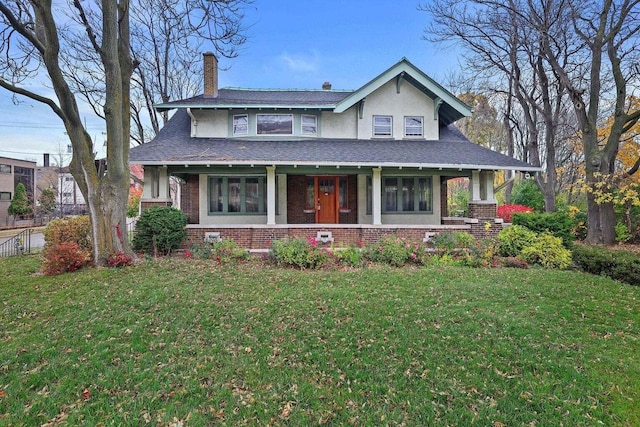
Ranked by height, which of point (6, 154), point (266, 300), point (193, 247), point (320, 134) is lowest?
point (266, 300)

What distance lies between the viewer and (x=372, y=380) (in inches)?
149

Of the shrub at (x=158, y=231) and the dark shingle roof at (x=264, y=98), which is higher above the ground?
the dark shingle roof at (x=264, y=98)

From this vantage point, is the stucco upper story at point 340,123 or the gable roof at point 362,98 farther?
the gable roof at point 362,98

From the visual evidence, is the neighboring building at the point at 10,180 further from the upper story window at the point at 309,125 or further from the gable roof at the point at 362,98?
the upper story window at the point at 309,125

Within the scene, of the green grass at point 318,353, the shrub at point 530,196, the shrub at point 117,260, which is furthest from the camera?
the shrub at point 530,196

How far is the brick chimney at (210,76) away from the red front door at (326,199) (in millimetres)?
5871

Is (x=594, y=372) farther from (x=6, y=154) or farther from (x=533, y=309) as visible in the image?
(x=6, y=154)

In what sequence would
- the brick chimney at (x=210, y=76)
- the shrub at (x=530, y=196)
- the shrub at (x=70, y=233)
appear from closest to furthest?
the shrub at (x=70, y=233) < the brick chimney at (x=210, y=76) < the shrub at (x=530, y=196)

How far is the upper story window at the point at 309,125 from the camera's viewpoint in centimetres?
1345

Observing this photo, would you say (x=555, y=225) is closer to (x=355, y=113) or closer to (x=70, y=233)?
(x=355, y=113)

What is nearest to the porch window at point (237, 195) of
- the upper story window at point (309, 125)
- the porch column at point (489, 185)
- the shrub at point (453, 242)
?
the upper story window at point (309, 125)

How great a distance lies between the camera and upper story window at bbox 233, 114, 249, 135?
13.3 meters

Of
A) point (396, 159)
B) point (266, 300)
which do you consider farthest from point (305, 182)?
point (266, 300)

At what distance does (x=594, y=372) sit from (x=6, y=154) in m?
46.7
